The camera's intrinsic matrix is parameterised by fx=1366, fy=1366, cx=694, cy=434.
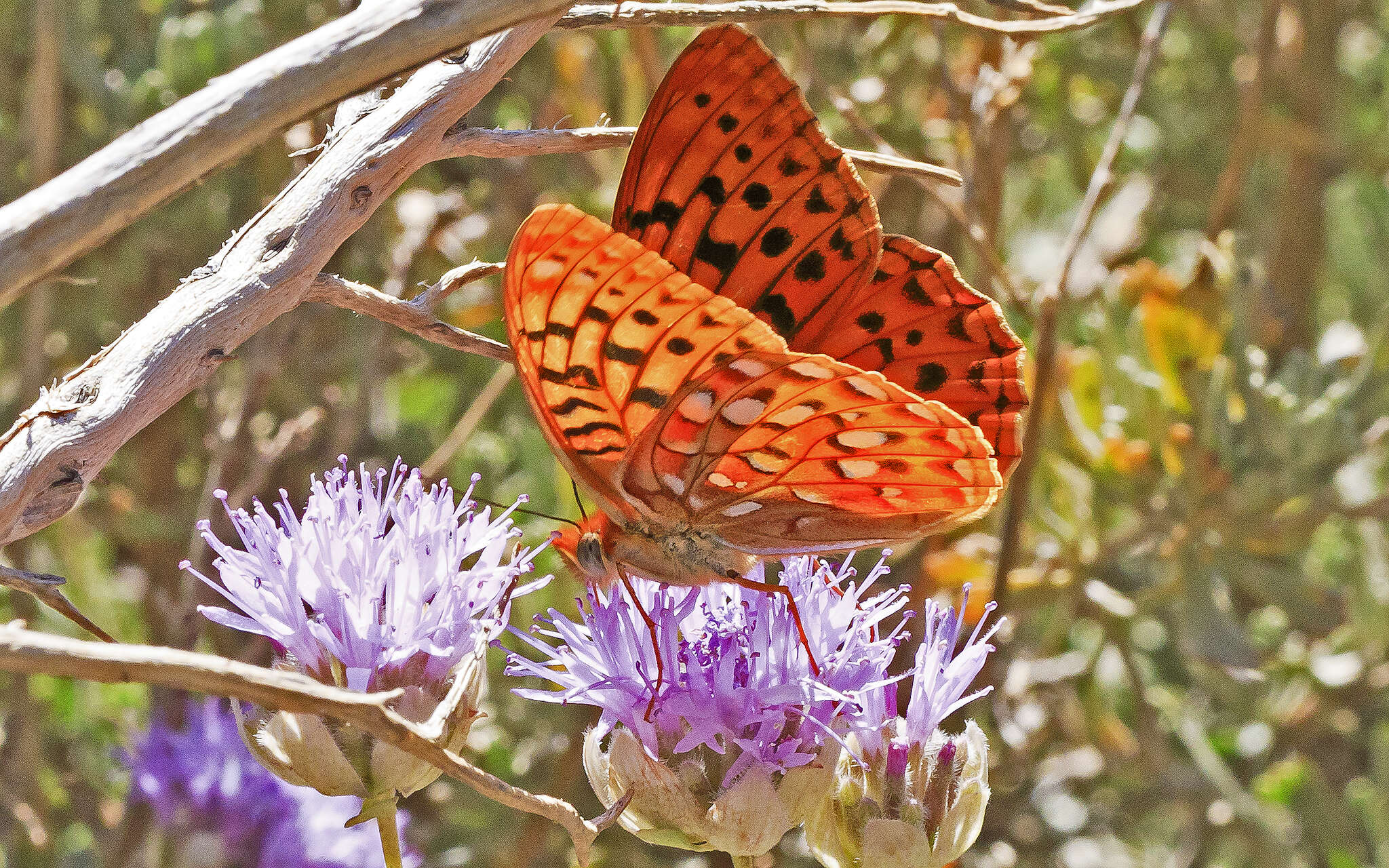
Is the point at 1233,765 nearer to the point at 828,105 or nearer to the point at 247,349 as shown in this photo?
the point at 828,105

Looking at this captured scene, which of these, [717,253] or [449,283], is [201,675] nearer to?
[449,283]

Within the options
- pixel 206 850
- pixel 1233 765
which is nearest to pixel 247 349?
pixel 206 850

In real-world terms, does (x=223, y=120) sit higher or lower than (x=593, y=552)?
higher

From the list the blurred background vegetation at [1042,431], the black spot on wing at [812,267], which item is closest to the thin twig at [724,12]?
the black spot on wing at [812,267]

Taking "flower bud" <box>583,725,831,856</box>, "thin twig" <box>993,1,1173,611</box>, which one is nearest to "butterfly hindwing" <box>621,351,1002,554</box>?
"flower bud" <box>583,725,831,856</box>

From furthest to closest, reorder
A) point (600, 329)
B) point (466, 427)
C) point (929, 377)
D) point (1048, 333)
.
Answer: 1. point (466, 427)
2. point (1048, 333)
3. point (929, 377)
4. point (600, 329)

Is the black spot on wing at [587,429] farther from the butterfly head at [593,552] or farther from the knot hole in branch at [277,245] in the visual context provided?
the knot hole in branch at [277,245]

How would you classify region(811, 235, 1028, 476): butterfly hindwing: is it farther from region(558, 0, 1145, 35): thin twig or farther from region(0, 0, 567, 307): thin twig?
region(0, 0, 567, 307): thin twig

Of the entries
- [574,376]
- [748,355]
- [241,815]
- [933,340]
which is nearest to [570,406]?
[574,376]
